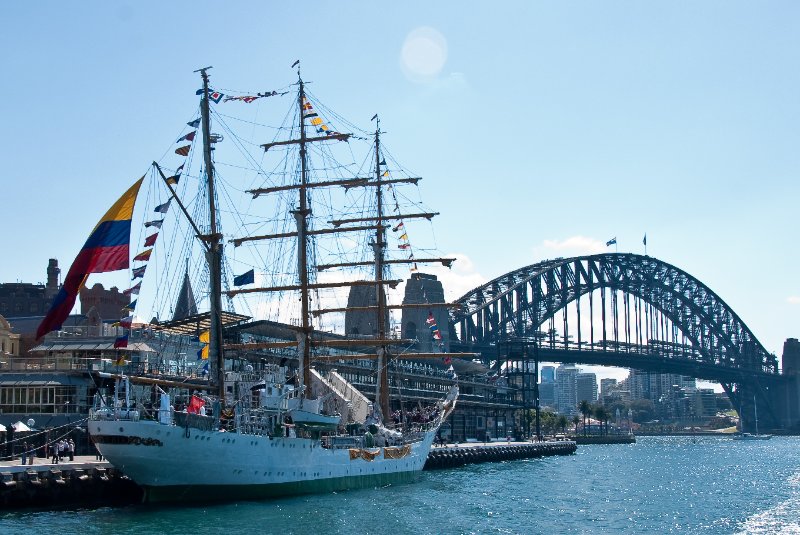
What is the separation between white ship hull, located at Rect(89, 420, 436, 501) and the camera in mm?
50062

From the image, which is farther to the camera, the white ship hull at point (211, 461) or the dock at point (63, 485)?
the white ship hull at point (211, 461)

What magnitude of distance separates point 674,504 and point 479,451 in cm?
4270

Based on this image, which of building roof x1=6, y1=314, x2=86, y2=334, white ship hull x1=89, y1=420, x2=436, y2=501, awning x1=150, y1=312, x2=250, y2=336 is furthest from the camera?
building roof x1=6, y1=314, x2=86, y2=334

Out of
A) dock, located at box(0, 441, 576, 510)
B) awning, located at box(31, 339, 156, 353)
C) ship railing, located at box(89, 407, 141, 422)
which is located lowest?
dock, located at box(0, 441, 576, 510)

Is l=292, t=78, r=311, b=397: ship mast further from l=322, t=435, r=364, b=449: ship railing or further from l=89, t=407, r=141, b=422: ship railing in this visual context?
l=89, t=407, r=141, b=422: ship railing

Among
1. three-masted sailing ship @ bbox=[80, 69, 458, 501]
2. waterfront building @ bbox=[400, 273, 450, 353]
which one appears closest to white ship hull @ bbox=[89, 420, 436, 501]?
three-masted sailing ship @ bbox=[80, 69, 458, 501]

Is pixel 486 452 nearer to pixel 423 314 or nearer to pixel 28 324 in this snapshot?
pixel 28 324

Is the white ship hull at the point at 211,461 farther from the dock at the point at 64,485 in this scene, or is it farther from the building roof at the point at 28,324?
the building roof at the point at 28,324

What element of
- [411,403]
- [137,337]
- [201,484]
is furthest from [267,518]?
[411,403]

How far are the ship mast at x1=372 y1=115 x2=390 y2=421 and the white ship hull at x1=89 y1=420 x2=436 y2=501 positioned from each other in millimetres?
20271

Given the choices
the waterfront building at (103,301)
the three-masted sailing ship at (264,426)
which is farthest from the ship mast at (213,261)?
the waterfront building at (103,301)

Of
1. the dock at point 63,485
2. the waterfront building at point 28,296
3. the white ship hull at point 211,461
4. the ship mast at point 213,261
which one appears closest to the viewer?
the dock at point 63,485

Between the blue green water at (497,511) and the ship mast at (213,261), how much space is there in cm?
967

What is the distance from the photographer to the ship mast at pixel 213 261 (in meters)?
60.4
